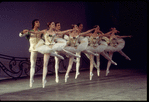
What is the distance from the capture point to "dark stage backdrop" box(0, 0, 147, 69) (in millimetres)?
10414

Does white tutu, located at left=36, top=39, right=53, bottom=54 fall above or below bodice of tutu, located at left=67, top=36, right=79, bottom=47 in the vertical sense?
below

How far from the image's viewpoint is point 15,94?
6.39 m

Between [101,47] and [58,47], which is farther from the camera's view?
[101,47]

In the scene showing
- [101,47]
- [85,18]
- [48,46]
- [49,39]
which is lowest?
[101,47]

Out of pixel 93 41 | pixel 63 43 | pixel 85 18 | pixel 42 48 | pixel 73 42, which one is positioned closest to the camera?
pixel 42 48

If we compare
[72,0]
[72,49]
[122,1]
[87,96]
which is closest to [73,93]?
[87,96]

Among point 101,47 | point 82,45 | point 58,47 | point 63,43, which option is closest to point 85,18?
point 101,47

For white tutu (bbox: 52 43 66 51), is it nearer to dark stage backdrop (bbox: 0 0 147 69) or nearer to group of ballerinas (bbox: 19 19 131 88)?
group of ballerinas (bbox: 19 19 131 88)

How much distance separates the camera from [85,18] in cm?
1315

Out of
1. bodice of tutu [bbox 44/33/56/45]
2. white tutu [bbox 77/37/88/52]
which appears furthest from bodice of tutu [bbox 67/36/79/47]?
bodice of tutu [bbox 44/33/56/45]

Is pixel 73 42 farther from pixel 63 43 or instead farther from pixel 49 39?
pixel 49 39

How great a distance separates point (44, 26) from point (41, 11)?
0.61m

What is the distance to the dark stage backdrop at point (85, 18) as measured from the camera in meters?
10.4

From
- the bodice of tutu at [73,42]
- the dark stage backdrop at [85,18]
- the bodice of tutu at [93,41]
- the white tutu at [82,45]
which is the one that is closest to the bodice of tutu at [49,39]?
the bodice of tutu at [73,42]
